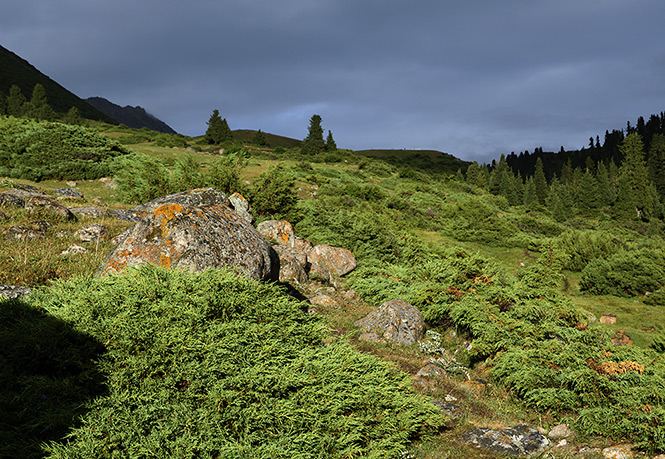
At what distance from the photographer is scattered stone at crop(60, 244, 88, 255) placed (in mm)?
7665

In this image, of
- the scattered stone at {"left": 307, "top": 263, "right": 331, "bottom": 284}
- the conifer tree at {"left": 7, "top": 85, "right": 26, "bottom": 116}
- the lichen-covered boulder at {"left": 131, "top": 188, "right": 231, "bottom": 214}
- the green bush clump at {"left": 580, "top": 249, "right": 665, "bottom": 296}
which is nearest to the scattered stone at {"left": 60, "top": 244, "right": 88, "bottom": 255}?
the lichen-covered boulder at {"left": 131, "top": 188, "right": 231, "bottom": 214}

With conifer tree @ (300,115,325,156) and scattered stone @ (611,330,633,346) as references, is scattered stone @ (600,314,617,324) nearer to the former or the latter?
scattered stone @ (611,330,633,346)

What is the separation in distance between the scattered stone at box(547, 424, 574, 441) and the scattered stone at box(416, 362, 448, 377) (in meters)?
2.01

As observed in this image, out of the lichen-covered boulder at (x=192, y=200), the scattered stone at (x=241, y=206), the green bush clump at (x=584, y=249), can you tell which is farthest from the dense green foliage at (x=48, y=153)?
the green bush clump at (x=584, y=249)

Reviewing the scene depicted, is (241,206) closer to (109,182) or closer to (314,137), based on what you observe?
(109,182)

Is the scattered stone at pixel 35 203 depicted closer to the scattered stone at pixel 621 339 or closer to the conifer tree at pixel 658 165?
the scattered stone at pixel 621 339

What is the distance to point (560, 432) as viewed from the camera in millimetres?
5414

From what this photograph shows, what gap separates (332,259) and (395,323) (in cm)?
477

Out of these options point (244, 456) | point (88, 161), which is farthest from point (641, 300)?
point (88, 161)

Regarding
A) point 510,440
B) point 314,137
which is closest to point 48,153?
point 510,440

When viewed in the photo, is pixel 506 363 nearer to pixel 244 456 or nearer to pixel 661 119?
pixel 244 456

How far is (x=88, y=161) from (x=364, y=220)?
1546 centimetres

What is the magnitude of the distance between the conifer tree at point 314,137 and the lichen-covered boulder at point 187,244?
49657 mm

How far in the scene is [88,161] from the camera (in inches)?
780
